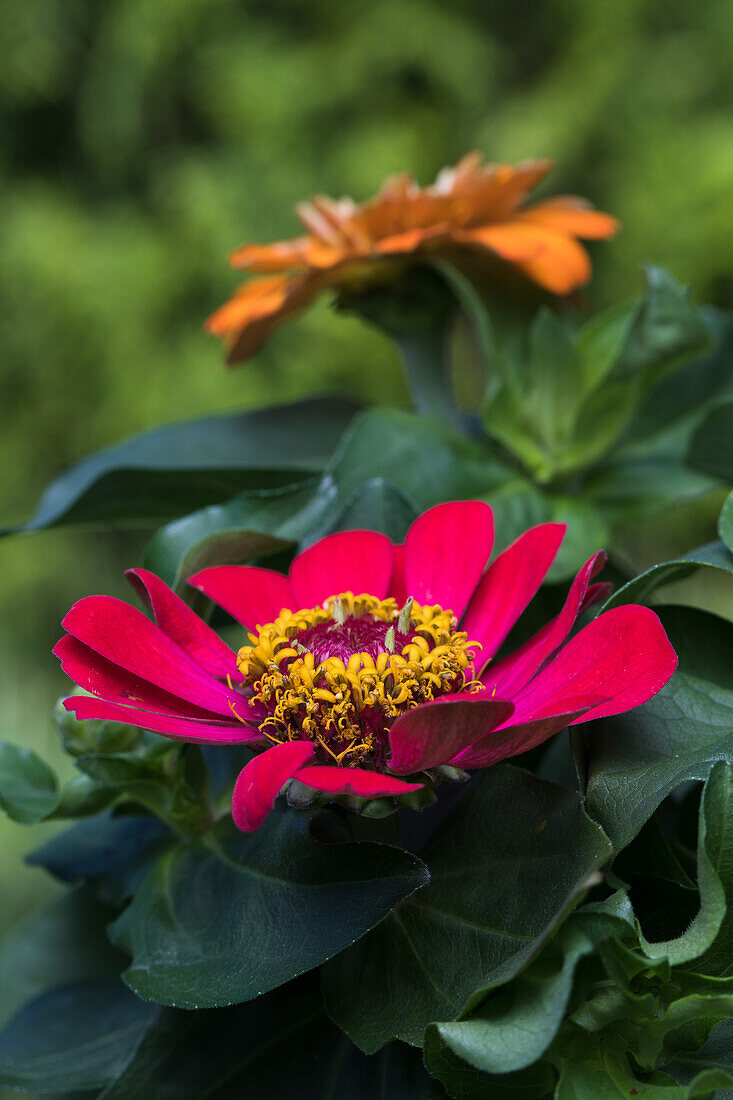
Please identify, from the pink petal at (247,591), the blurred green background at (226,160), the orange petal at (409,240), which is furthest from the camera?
the blurred green background at (226,160)

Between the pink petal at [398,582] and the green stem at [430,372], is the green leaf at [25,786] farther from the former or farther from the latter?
the green stem at [430,372]

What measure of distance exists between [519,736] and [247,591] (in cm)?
13

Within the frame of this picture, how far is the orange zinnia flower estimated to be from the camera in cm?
46

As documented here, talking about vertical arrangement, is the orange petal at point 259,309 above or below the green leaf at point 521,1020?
above

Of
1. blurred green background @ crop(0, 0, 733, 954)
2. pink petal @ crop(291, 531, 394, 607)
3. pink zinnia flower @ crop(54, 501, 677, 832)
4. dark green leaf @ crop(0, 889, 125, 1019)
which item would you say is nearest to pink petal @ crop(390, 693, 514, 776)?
pink zinnia flower @ crop(54, 501, 677, 832)

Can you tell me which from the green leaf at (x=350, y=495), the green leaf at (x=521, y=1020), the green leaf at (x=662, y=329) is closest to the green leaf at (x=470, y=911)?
the green leaf at (x=521, y=1020)

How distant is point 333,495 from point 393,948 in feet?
0.55

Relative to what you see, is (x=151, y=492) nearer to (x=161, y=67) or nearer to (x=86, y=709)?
(x=86, y=709)

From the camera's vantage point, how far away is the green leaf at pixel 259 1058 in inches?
12.3

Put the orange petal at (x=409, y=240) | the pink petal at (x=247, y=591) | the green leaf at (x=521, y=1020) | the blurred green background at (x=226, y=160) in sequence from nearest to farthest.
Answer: the green leaf at (x=521, y=1020) → the pink petal at (x=247, y=591) → the orange petal at (x=409, y=240) → the blurred green background at (x=226, y=160)

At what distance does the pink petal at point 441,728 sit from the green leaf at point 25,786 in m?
0.12

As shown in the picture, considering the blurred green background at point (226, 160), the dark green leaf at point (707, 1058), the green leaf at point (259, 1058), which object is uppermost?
the green leaf at point (259, 1058)

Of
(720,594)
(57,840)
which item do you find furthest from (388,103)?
(57,840)

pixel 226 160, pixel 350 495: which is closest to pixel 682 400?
pixel 350 495
